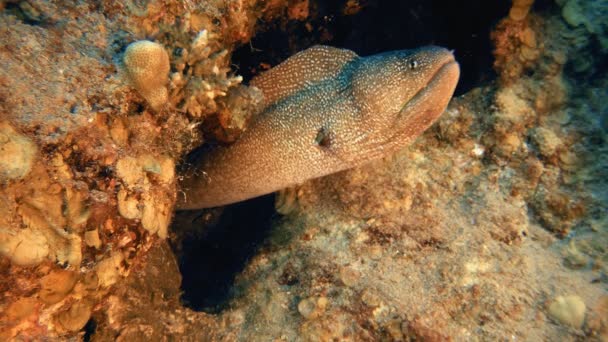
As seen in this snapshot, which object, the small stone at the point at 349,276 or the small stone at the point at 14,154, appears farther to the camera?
the small stone at the point at 349,276

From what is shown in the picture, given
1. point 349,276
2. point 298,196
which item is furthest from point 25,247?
point 298,196

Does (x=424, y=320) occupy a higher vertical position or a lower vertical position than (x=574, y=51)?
lower

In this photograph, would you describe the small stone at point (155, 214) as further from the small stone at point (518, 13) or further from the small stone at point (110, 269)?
the small stone at point (518, 13)

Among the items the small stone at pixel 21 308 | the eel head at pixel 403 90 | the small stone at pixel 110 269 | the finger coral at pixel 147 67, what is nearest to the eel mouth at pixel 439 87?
the eel head at pixel 403 90

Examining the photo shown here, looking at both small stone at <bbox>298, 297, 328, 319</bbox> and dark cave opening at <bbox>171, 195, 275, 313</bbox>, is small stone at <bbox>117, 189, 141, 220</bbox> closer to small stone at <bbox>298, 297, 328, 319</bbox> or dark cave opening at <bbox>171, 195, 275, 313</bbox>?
small stone at <bbox>298, 297, 328, 319</bbox>

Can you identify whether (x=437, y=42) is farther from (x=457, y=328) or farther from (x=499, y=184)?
(x=457, y=328)

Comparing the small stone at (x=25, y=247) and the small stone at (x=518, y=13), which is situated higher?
the small stone at (x=518, y=13)

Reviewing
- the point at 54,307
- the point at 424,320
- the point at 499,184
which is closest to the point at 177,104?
the point at 54,307

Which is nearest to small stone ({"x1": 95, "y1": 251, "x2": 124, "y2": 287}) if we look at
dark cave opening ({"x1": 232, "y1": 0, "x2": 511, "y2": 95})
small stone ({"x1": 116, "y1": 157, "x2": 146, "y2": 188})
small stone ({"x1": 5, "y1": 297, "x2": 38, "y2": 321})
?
small stone ({"x1": 5, "y1": 297, "x2": 38, "y2": 321})
